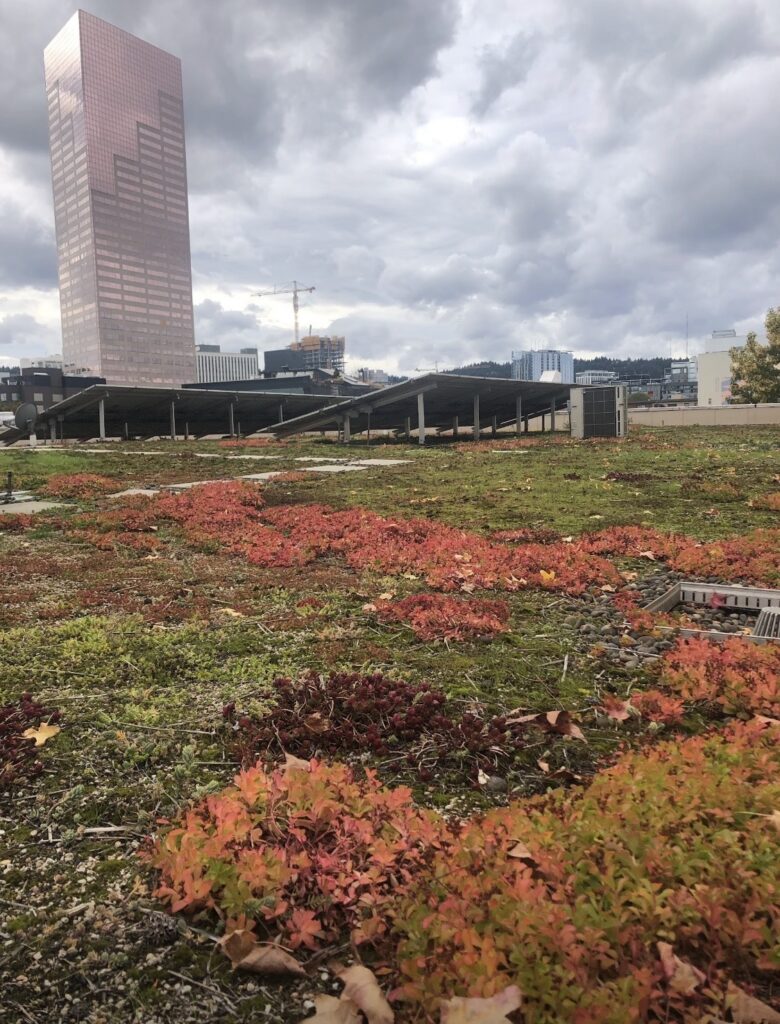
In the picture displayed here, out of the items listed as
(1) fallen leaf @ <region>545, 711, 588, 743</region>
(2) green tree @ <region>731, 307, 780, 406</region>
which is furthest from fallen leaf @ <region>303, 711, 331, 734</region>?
(2) green tree @ <region>731, 307, 780, 406</region>

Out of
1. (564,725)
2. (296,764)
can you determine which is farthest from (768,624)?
(296,764)

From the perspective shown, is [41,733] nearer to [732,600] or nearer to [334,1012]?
[334,1012]

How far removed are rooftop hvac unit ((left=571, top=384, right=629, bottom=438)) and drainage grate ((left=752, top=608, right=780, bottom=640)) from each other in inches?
1518

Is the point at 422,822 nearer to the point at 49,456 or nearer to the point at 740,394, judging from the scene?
the point at 49,456

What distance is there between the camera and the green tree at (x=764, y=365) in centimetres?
6500

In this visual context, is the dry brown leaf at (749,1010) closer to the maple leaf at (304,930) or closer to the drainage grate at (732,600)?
the maple leaf at (304,930)

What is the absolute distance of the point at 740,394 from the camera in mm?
70812

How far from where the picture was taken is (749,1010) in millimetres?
1934

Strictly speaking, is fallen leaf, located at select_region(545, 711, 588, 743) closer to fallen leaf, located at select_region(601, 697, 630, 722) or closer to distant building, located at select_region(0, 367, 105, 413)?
fallen leaf, located at select_region(601, 697, 630, 722)

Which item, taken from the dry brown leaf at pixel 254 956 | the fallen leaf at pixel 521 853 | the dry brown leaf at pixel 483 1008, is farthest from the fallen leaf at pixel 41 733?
the dry brown leaf at pixel 483 1008

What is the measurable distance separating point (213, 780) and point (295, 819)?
0.88m

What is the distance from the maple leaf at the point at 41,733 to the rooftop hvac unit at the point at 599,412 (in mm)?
42744

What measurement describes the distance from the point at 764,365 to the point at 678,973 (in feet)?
250

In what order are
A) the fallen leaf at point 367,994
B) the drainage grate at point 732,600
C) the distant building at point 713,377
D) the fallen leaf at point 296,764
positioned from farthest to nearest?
the distant building at point 713,377
the drainage grate at point 732,600
the fallen leaf at point 296,764
the fallen leaf at point 367,994
